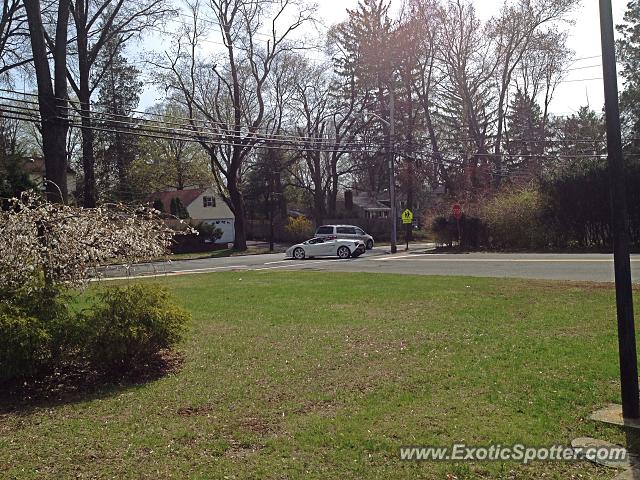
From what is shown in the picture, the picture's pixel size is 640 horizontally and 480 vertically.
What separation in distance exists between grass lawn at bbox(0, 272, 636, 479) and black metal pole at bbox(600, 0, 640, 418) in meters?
0.49

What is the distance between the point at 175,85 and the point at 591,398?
132ft

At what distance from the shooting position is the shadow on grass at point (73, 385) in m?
6.26

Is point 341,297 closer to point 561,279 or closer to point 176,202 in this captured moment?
point 561,279

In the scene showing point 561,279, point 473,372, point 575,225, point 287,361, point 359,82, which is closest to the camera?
point 473,372

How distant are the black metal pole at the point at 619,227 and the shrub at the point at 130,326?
4.81 m

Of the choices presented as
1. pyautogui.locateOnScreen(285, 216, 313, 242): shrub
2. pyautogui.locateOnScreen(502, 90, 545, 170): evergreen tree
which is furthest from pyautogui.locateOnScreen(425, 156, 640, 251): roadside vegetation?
pyautogui.locateOnScreen(285, 216, 313, 242): shrub

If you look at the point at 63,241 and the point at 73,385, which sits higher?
the point at 63,241

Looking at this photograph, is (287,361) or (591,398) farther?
(287,361)

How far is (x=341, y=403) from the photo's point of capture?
19.0 feet

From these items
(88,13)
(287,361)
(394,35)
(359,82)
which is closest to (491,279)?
(287,361)

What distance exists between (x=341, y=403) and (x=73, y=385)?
10.4 ft

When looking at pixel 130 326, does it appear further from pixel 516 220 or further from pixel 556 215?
pixel 516 220

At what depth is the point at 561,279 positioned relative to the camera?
15539 millimetres

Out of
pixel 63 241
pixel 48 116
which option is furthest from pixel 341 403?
pixel 48 116
